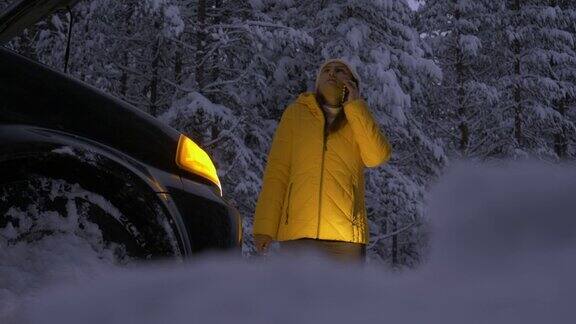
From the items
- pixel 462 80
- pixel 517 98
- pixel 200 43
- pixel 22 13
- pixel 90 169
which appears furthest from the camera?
pixel 462 80

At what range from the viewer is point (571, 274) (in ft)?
1.29

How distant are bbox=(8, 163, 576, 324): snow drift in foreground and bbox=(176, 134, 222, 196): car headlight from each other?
7.14ft

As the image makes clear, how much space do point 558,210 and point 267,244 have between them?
117 inches

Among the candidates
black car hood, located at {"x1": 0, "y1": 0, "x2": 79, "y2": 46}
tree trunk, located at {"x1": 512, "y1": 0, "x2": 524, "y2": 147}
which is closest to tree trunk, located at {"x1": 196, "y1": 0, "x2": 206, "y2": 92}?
black car hood, located at {"x1": 0, "y1": 0, "x2": 79, "y2": 46}

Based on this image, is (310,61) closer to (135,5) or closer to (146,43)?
(146,43)

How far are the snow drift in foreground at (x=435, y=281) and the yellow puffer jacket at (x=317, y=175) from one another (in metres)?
2.81

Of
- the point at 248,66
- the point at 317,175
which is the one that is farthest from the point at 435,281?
the point at 248,66

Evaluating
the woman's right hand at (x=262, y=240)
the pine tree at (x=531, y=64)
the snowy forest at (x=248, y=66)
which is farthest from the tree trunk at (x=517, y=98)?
the woman's right hand at (x=262, y=240)

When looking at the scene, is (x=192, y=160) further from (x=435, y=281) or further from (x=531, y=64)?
(x=531, y=64)

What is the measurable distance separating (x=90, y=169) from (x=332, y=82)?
1.72 m

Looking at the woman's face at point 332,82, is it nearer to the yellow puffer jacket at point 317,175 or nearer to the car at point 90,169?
the yellow puffer jacket at point 317,175

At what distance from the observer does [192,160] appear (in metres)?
2.77

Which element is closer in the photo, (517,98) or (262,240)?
(262,240)

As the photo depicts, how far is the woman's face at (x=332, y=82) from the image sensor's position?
3.57 metres
